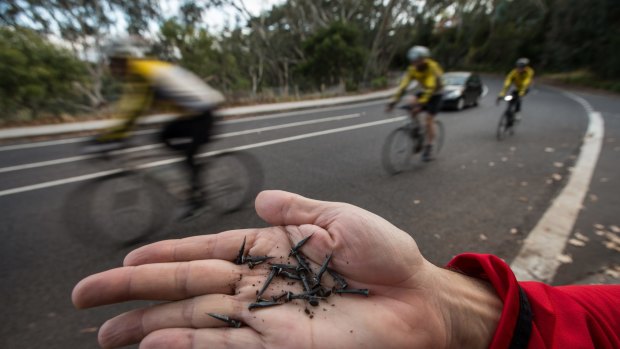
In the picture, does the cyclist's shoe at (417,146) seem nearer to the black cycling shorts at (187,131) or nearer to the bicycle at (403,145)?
the bicycle at (403,145)

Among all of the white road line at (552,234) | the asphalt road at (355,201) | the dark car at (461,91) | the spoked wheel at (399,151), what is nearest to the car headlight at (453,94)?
the dark car at (461,91)

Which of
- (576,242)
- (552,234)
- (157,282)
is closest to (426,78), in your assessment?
(552,234)

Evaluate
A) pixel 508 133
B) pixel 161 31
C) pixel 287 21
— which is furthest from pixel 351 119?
pixel 287 21

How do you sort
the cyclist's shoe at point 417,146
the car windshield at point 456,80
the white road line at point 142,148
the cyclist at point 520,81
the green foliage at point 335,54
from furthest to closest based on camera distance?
1. the green foliage at point 335,54
2. the car windshield at point 456,80
3. the cyclist at point 520,81
4. the white road line at point 142,148
5. the cyclist's shoe at point 417,146

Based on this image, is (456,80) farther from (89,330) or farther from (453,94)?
(89,330)

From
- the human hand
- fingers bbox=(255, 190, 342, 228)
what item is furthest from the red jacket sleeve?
fingers bbox=(255, 190, 342, 228)

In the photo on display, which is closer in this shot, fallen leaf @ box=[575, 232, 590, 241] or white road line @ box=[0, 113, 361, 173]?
fallen leaf @ box=[575, 232, 590, 241]

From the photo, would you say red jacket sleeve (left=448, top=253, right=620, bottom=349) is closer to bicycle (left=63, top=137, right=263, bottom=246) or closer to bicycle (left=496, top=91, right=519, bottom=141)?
bicycle (left=63, top=137, right=263, bottom=246)

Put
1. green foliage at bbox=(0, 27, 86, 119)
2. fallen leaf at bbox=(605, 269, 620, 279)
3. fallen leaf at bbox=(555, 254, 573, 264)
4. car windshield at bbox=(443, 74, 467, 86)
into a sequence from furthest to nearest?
green foliage at bbox=(0, 27, 86, 119) → car windshield at bbox=(443, 74, 467, 86) → fallen leaf at bbox=(555, 254, 573, 264) → fallen leaf at bbox=(605, 269, 620, 279)
